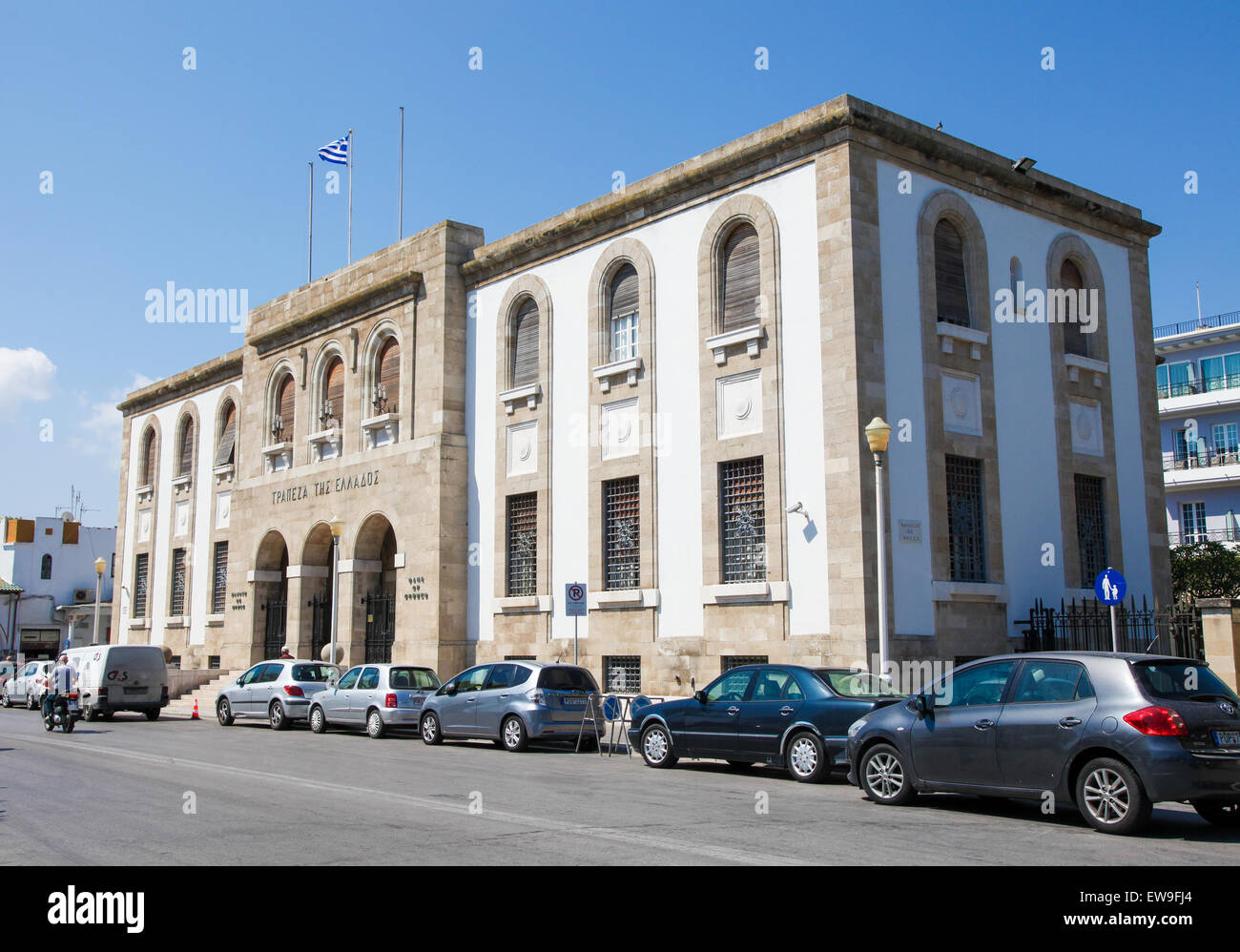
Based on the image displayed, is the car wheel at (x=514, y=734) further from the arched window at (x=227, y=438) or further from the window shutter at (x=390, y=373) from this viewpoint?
the arched window at (x=227, y=438)

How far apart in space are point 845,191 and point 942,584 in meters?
7.13

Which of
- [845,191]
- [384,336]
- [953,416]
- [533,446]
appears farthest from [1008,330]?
[384,336]

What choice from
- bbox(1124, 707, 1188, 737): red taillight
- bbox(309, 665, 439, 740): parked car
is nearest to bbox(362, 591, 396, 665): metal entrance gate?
bbox(309, 665, 439, 740): parked car

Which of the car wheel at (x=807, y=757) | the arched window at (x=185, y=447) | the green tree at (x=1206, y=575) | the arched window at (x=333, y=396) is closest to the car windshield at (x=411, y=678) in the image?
the car wheel at (x=807, y=757)

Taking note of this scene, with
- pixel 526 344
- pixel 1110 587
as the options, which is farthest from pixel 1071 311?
pixel 526 344

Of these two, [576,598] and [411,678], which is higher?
[576,598]

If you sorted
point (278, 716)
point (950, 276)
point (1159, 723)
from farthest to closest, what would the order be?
1. point (278, 716)
2. point (950, 276)
3. point (1159, 723)

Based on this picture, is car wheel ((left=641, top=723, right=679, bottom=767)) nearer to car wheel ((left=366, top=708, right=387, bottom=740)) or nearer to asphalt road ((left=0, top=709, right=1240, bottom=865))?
asphalt road ((left=0, top=709, right=1240, bottom=865))

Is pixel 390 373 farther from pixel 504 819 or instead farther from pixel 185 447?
pixel 504 819

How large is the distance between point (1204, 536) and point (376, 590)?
31869 millimetres

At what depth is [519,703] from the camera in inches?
746

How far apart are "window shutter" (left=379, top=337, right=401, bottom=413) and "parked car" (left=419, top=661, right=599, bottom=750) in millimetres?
11402

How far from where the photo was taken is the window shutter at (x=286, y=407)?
3444 centimetres
